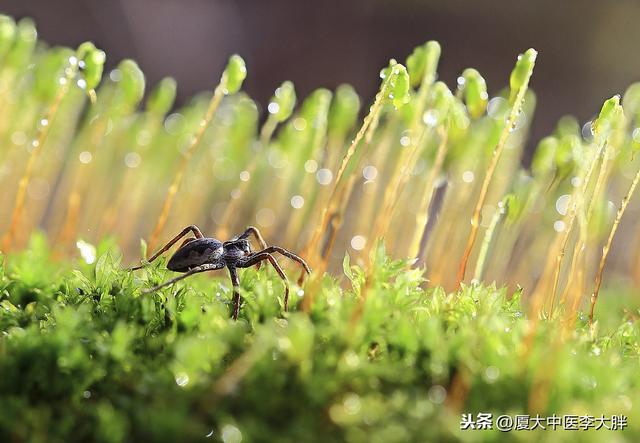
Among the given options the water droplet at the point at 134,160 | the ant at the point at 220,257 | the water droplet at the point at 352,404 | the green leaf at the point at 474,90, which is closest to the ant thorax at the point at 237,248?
the ant at the point at 220,257

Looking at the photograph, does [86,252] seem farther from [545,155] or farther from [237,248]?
[545,155]

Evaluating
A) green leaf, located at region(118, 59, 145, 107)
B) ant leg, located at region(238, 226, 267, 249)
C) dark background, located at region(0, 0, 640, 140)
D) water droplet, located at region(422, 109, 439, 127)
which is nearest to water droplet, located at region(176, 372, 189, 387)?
ant leg, located at region(238, 226, 267, 249)

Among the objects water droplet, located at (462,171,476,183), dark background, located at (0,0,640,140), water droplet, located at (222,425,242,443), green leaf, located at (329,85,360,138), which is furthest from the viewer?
dark background, located at (0,0,640,140)

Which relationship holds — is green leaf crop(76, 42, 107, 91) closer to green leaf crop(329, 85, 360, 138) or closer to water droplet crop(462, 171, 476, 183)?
green leaf crop(329, 85, 360, 138)

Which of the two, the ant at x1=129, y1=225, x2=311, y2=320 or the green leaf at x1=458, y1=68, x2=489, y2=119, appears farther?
the green leaf at x1=458, y1=68, x2=489, y2=119

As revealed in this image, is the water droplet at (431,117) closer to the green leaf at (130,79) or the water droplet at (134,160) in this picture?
the green leaf at (130,79)

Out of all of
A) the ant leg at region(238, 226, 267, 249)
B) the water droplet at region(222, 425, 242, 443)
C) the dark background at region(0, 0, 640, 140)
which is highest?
the dark background at region(0, 0, 640, 140)

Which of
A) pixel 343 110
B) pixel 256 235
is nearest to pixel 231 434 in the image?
pixel 256 235

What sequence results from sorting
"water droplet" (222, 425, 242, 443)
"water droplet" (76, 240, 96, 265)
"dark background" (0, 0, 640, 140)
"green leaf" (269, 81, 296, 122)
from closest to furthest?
"water droplet" (222, 425, 242, 443), "water droplet" (76, 240, 96, 265), "green leaf" (269, 81, 296, 122), "dark background" (0, 0, 640, 140)

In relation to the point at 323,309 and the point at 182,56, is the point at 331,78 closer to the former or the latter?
the point at 182,56
